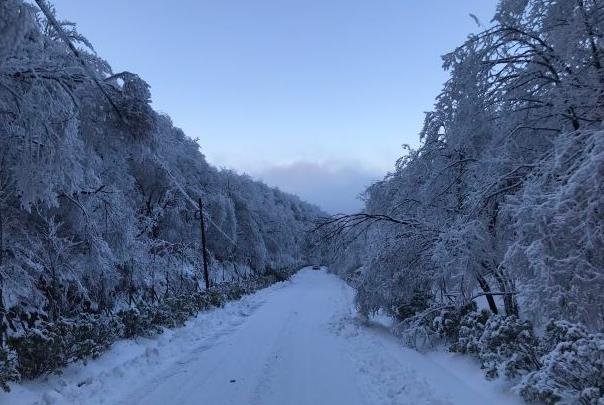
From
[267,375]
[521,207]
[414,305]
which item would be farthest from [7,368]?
[414,305]

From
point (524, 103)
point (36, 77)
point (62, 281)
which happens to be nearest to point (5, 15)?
point (36, 77)

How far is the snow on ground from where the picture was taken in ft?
25.5

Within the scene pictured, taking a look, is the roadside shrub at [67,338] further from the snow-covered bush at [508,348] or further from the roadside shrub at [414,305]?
the snow-covered bush at [508,348]

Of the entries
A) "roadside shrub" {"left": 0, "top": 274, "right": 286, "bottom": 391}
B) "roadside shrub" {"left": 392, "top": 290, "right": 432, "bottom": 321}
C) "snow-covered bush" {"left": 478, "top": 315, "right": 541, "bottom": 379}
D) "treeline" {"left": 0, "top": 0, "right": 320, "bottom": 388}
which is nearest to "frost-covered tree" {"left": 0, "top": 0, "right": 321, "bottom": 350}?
"treeline" {"left": 0, "top": 0, "right": 320, "bottom": 388}

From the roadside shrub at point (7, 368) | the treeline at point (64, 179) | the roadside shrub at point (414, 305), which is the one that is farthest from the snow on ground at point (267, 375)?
the treeline at point (64, 179)

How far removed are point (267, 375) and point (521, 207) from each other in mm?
6411

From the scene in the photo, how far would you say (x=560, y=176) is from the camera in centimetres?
489

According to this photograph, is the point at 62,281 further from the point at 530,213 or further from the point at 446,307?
the point at 530,213

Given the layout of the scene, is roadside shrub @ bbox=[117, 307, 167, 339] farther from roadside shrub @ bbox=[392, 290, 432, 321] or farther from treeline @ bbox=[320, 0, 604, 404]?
roadside shrub @ bbox=[392, 290, 432, 321]

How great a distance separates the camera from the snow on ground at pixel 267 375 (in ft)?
25.5

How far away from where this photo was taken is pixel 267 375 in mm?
9609

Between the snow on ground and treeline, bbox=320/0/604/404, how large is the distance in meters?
0.85

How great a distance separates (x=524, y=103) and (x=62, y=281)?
11.4 metres

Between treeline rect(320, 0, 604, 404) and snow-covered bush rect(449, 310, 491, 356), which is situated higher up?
treeline rect(320, 0, 604, 404)
